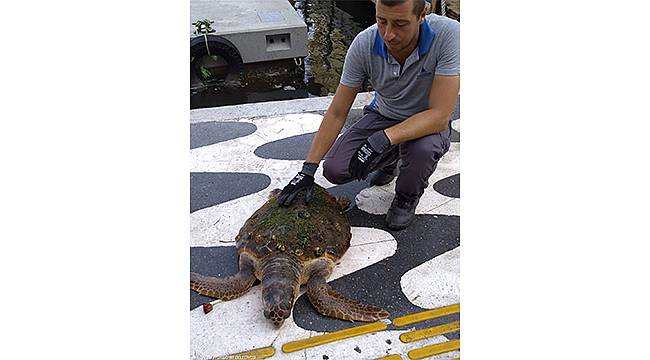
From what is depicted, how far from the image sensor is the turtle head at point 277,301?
7.13 feet

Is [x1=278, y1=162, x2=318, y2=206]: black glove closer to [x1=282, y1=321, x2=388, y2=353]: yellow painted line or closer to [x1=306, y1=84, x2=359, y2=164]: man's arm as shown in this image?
[x1=306, y1=84, x2=359, y2=164]: man's arm

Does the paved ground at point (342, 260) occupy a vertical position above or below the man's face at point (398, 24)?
below

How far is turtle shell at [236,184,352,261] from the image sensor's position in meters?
2.46

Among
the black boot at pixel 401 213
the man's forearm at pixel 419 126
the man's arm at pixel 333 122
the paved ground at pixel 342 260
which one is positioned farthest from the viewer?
the black boot at pixel 401 213

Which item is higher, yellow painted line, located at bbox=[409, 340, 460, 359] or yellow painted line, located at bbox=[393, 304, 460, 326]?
yellow painted line, located at bbox=[393, 304, 460, 326]

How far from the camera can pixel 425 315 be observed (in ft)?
7.44

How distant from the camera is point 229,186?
3.26 meters

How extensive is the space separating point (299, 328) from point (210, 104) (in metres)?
5.60

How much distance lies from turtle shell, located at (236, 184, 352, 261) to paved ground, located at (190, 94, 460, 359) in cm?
13

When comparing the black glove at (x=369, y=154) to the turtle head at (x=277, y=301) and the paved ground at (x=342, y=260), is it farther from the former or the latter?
the turtle head at (x=277, y=301)

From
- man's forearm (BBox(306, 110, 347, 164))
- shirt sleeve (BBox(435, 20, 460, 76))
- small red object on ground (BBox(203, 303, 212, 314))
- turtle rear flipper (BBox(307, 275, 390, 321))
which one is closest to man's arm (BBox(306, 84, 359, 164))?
man's forearm (BBox(306, 110, 347, 164))

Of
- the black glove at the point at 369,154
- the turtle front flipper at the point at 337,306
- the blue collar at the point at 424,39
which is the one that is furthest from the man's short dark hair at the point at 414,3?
the turtle front flipper at the point at 337,306

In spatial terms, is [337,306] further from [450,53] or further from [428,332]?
[450,53]

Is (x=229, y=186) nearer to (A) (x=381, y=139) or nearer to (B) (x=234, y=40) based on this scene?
(A) (x=381, y=139)
